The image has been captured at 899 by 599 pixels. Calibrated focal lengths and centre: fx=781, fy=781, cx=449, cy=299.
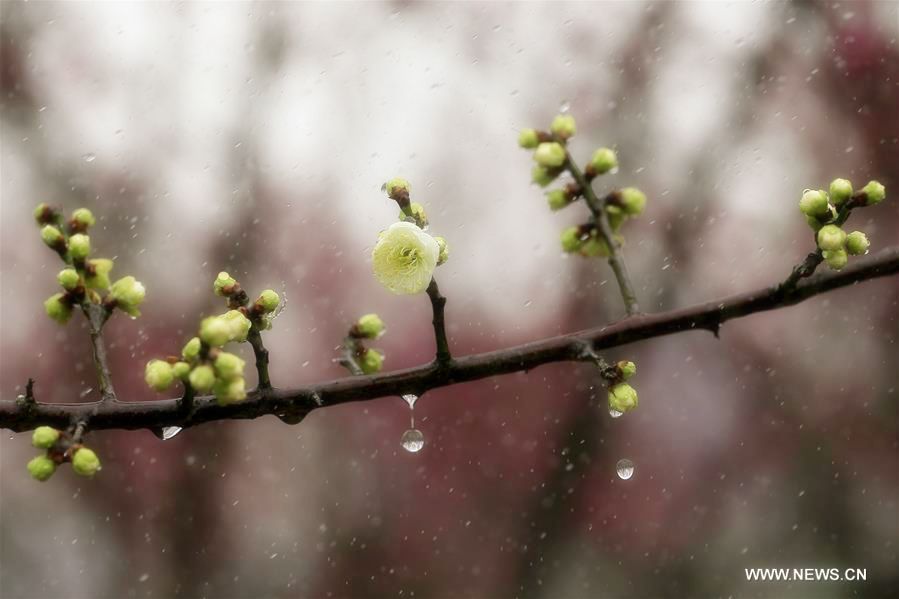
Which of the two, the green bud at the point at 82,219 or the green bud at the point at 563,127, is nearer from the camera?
the green bud at the point at 563,127

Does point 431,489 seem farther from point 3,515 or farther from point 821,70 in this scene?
point 821,70

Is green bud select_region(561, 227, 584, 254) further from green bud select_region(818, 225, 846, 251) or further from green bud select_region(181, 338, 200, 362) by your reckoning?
green bud select_region(181, 338, 200, 362)

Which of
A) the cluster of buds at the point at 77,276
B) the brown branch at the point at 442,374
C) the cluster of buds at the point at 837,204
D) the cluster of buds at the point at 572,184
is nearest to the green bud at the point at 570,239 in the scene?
the cluster of buds at the point at 572,184

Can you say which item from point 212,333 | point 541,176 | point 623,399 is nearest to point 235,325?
point 212,333

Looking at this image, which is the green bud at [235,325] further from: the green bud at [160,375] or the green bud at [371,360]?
the green bud at [371,360]

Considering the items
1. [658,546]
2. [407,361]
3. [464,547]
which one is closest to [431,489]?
[464,547]

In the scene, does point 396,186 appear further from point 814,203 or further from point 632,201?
point 814,203
